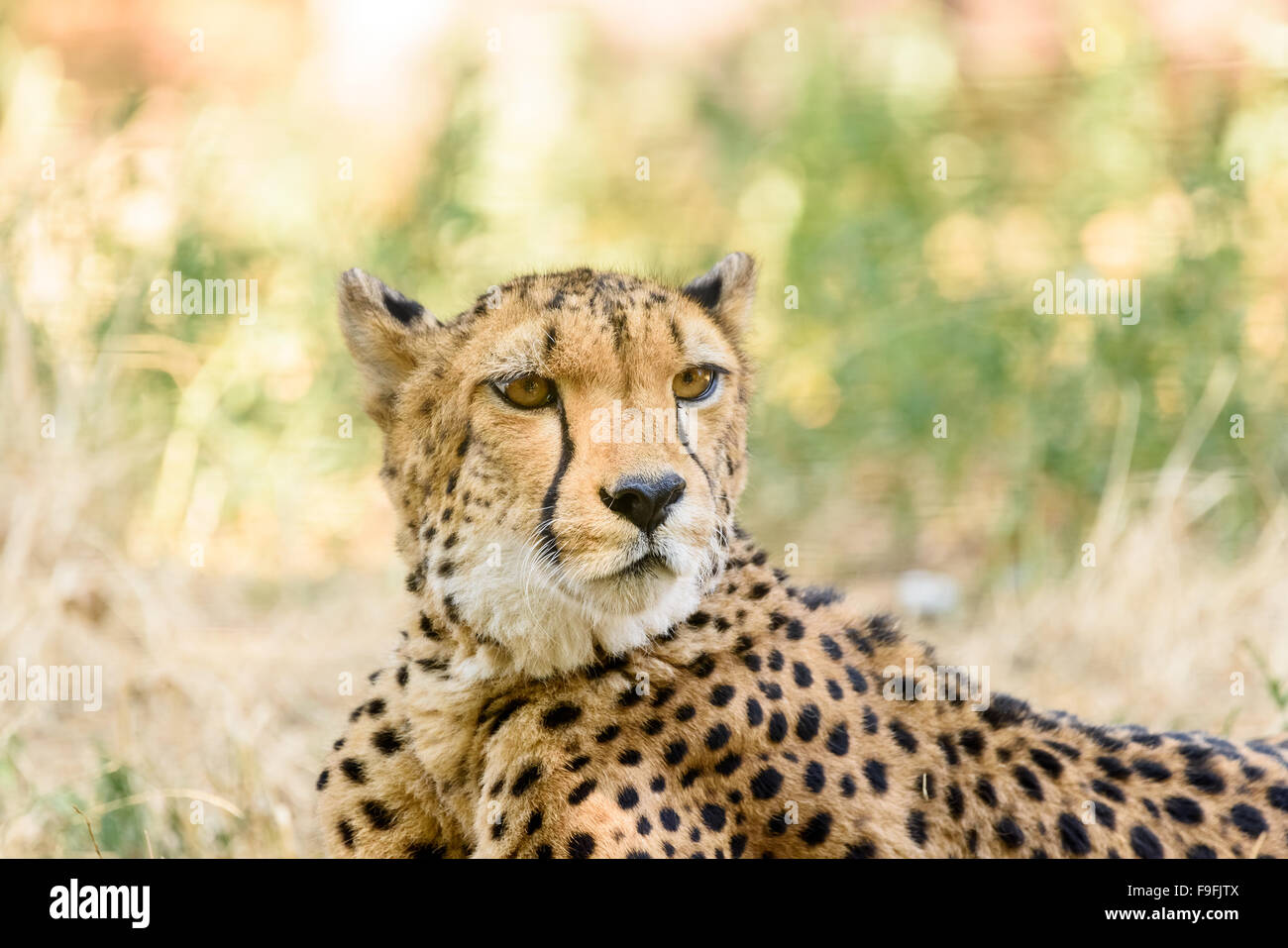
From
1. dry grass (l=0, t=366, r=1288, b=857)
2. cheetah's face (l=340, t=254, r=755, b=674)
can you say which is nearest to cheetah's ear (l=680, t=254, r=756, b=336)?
cheetah's face (l=340, t=254, r=755, b=674)

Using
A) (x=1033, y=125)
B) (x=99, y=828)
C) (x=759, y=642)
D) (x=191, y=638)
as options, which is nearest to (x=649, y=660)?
(x=759, y=642)

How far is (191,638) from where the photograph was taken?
4.69 m

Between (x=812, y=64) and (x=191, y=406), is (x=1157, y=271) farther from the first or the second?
(x=191, y=406)

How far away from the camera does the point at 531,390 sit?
2.73 metres

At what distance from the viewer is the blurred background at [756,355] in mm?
4715

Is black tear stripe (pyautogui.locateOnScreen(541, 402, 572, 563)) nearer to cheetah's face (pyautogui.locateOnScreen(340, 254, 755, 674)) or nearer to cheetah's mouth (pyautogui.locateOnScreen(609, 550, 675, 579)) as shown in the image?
cheetah's face (pyautogui.locateOnScreen(340, 254, 755, 674))
